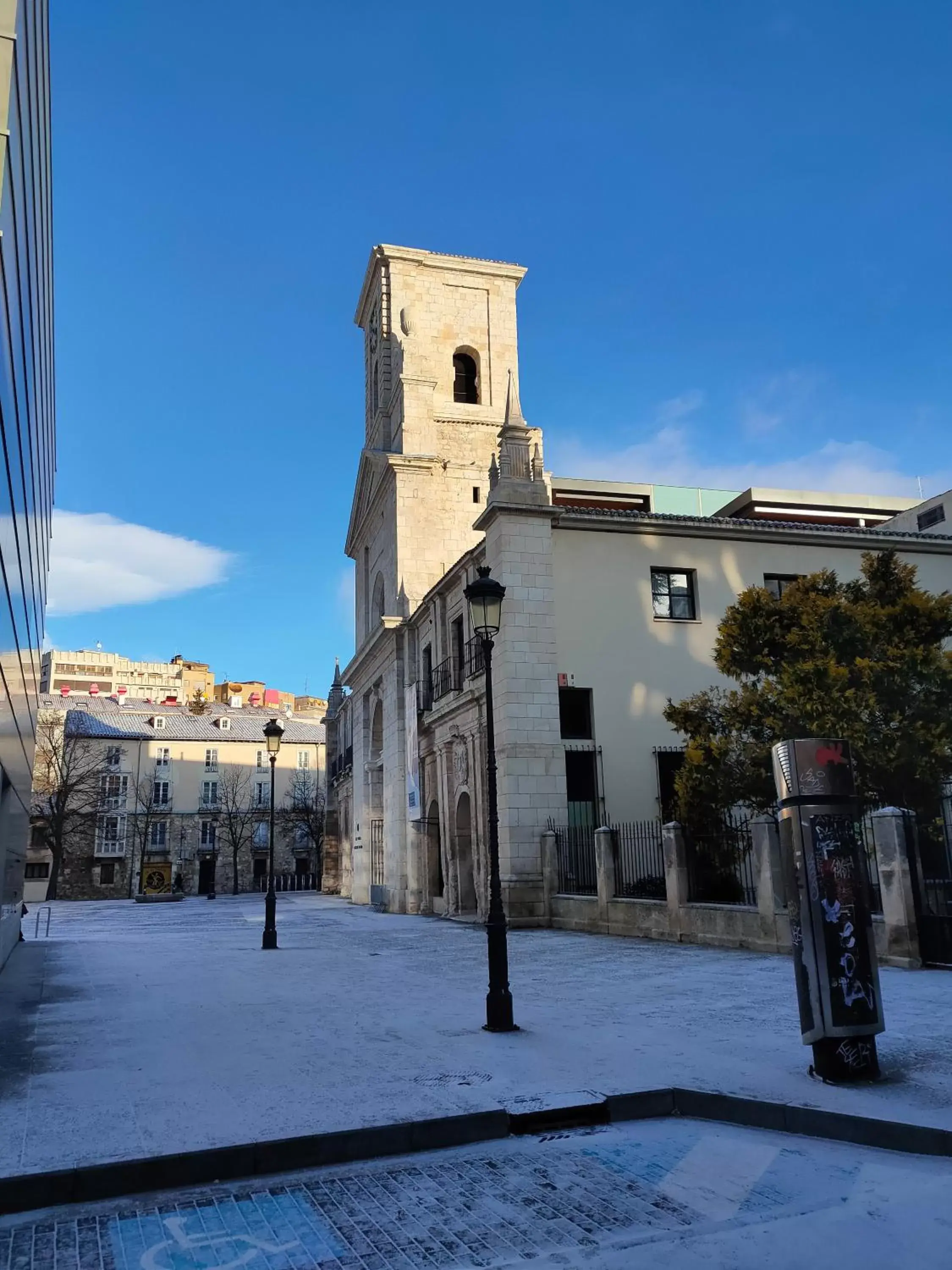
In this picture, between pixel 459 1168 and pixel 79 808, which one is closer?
pixel 459 1168

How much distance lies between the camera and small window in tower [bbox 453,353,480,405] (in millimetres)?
37375

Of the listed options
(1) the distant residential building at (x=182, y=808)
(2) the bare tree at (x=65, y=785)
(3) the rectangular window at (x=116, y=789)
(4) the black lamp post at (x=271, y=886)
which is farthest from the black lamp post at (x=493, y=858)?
(3) the rectangular window at (x=116, y=789)

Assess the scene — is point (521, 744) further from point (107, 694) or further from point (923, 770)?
point (107, 694)

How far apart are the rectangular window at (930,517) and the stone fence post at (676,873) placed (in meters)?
21.2

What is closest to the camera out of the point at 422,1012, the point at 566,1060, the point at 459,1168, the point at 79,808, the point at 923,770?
the point at 459,1168

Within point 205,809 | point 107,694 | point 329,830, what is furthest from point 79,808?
point 107,694

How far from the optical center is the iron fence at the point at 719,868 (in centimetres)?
1742

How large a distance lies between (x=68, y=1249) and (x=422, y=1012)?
5.89 m

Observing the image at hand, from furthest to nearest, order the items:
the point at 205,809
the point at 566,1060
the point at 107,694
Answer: the point at 107,694 < the point at 205,809 < the point at 566,1060

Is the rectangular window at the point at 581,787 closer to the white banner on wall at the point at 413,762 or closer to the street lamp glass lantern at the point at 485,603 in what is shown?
the white banner on wall at the point at 413,762

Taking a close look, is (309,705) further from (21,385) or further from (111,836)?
(21,385)

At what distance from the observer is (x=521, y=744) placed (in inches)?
877

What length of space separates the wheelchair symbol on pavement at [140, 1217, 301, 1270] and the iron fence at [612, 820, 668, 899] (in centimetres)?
1555

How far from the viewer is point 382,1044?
812 cm
